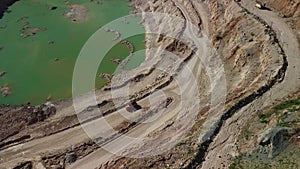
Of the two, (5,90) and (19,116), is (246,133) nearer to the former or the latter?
(19,116)

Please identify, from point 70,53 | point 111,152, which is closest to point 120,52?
point 70,53

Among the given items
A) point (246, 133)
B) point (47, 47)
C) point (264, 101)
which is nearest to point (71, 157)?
point (246, 133)

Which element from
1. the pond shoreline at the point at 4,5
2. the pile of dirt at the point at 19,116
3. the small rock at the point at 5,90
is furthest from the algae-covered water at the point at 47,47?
the pile of dirt at the point at 19,116

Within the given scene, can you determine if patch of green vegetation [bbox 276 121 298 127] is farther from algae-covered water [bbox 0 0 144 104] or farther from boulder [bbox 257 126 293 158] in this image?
algae-covered water [bbox 0 0 144 104]

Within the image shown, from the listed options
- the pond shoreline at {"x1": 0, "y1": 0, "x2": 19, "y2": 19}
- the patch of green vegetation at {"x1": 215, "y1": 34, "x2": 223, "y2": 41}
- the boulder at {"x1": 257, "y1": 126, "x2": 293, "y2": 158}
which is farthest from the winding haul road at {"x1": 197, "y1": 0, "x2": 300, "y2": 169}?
the pond shoreline at {"x1": 0, "y1": 0, "x2": 19, "y2": 19}

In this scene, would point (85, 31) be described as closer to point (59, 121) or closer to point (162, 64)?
point (162, 64)
